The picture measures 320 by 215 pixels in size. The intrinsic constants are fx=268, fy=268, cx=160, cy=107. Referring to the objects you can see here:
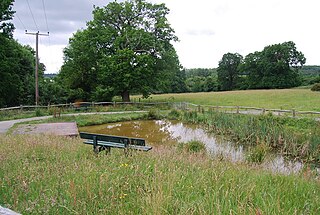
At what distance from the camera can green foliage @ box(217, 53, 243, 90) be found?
72.1 m

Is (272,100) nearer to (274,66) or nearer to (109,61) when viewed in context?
(109,61)

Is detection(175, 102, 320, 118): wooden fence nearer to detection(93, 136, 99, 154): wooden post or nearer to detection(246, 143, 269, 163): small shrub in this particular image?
detection(246, 143, 269, 163): small shrub

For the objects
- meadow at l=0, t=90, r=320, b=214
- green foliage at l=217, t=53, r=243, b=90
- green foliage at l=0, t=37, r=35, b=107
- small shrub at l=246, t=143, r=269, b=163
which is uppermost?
green foliage at l=217, t=53, r=243, b=90

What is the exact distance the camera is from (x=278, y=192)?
387cm

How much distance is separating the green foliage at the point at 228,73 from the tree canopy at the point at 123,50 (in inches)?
1644

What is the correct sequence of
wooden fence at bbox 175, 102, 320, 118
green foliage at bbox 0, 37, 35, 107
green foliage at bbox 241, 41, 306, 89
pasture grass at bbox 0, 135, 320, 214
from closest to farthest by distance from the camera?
pasture grass at bbox 0, 135, 320, 214
wooden fence at bbox 175, 102, 320, 118
green foliage at bbox 0, 37, 35, 107
green foliage at bbox 241, 41, 306, 89

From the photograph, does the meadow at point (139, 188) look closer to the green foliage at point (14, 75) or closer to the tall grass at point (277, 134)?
the tall grass at point (277, 134)

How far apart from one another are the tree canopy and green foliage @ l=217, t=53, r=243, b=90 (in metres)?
41.8

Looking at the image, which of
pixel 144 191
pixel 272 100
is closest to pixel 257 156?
pixel 144 191

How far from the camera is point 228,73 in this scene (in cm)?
7281

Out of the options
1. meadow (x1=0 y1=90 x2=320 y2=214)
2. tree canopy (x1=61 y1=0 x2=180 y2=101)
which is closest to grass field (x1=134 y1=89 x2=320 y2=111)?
tree canopy (x1=61 y1=0 x2=180 y2=101)

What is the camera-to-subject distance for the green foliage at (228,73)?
2837 inches

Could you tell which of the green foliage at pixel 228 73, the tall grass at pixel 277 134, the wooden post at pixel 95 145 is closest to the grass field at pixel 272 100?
the tall grass at pixel 277 134

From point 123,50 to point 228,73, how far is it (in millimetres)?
49415
